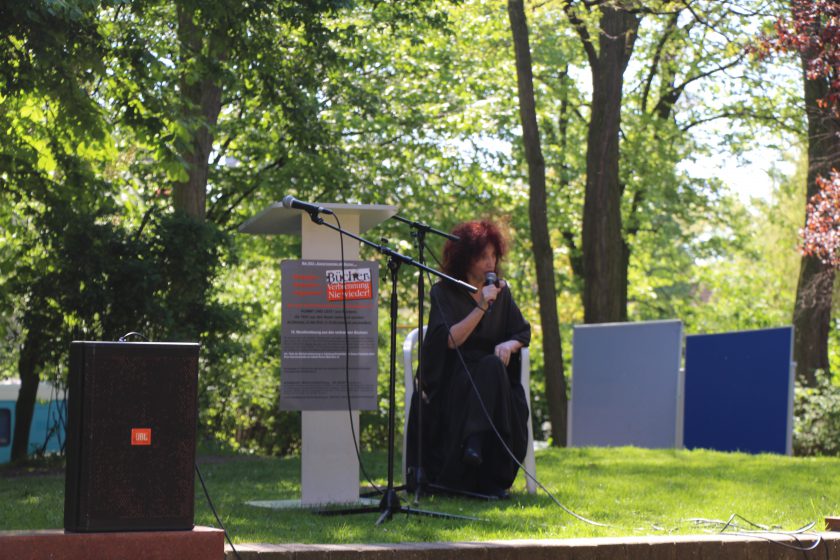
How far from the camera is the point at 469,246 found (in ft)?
29.5

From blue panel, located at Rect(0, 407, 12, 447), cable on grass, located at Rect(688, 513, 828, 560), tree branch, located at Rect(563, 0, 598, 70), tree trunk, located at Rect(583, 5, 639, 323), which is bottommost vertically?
blue panel, located at Rect(0, 407, 12, 447)

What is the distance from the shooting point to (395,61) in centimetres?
2433

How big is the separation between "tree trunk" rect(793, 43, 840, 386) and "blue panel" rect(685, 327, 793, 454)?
4.96 metres

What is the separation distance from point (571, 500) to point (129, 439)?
417cm

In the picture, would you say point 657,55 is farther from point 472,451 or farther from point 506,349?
point 472,451

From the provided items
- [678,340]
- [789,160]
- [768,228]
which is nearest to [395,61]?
[678,340]

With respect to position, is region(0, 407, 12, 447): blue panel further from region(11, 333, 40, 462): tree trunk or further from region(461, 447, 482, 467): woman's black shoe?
region(461, 447, 482, 467): woman's black shoe

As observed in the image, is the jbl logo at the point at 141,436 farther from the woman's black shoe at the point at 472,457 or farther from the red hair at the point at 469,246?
the red hair at the point at 469,246

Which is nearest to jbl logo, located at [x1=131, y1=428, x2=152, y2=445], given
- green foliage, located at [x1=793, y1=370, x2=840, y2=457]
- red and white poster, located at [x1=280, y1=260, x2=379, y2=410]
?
red and white poster, located at [x1=280, y1=260, x2=379, y2=410]

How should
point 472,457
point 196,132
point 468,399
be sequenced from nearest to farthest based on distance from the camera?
point 472,457, point 468,399, point 196,132

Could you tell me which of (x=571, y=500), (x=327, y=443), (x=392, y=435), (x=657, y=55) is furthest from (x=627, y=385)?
(x=657, y=55)

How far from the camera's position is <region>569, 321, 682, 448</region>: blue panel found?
52.1 ft

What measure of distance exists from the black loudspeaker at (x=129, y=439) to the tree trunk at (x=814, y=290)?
1646cm

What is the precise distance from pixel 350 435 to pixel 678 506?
6.94 ft
